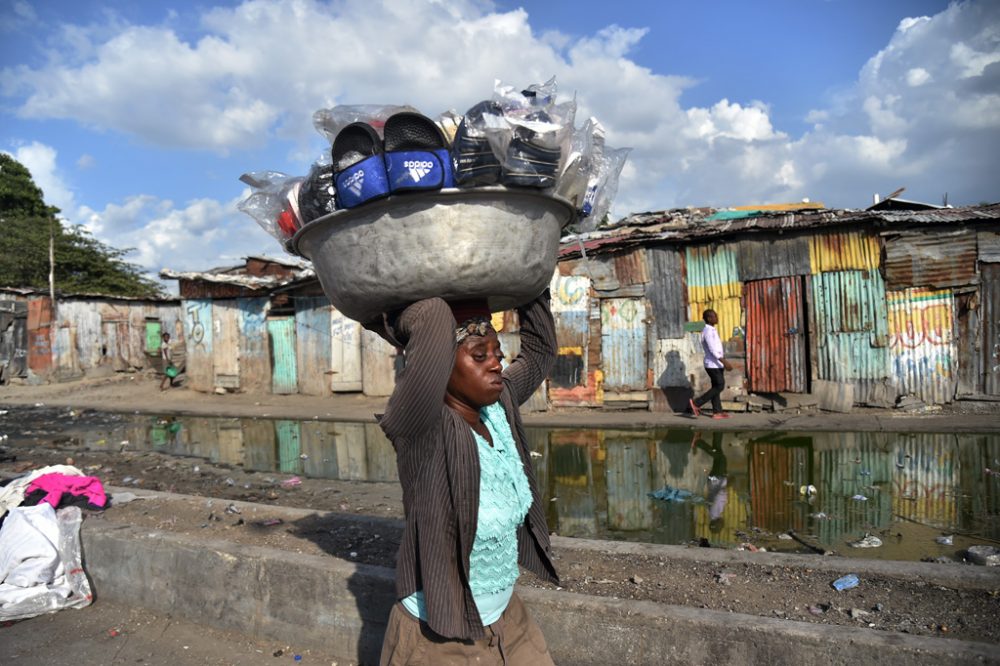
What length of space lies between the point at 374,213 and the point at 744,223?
11.8m

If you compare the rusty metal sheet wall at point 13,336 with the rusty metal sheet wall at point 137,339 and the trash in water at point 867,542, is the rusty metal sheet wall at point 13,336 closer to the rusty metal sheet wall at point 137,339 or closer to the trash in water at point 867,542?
the rusty metal sheet wall at point 137,339

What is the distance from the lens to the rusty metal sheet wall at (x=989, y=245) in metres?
11.2

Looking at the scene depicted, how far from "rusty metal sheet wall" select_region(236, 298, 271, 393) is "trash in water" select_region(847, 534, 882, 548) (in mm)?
15717

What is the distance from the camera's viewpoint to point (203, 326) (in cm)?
1891

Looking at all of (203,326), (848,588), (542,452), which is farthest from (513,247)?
(203,326)

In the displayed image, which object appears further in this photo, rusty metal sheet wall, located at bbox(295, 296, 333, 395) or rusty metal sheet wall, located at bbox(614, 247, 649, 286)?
rusty metal sheet wall, located at bbox(295, 296, 333, 395)

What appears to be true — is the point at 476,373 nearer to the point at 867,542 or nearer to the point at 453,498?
the point at 453,498

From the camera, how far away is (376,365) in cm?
1627

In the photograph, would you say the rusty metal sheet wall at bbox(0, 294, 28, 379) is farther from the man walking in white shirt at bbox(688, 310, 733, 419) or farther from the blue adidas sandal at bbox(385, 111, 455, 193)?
the blue adidas sandal at bbox(385, 111, 455, 193)

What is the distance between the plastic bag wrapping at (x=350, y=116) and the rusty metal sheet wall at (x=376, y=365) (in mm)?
14020

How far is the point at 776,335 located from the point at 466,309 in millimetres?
11539

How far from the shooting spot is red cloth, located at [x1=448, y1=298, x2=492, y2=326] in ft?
7.22

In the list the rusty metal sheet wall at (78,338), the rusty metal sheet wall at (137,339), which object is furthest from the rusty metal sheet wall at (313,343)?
the rusty metal sheet wall at (78,338)

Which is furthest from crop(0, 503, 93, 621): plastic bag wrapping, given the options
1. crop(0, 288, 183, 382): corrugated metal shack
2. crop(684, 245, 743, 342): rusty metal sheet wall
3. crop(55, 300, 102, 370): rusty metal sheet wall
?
crop(55, 300, 102, 370): rusty metal sheet wall
